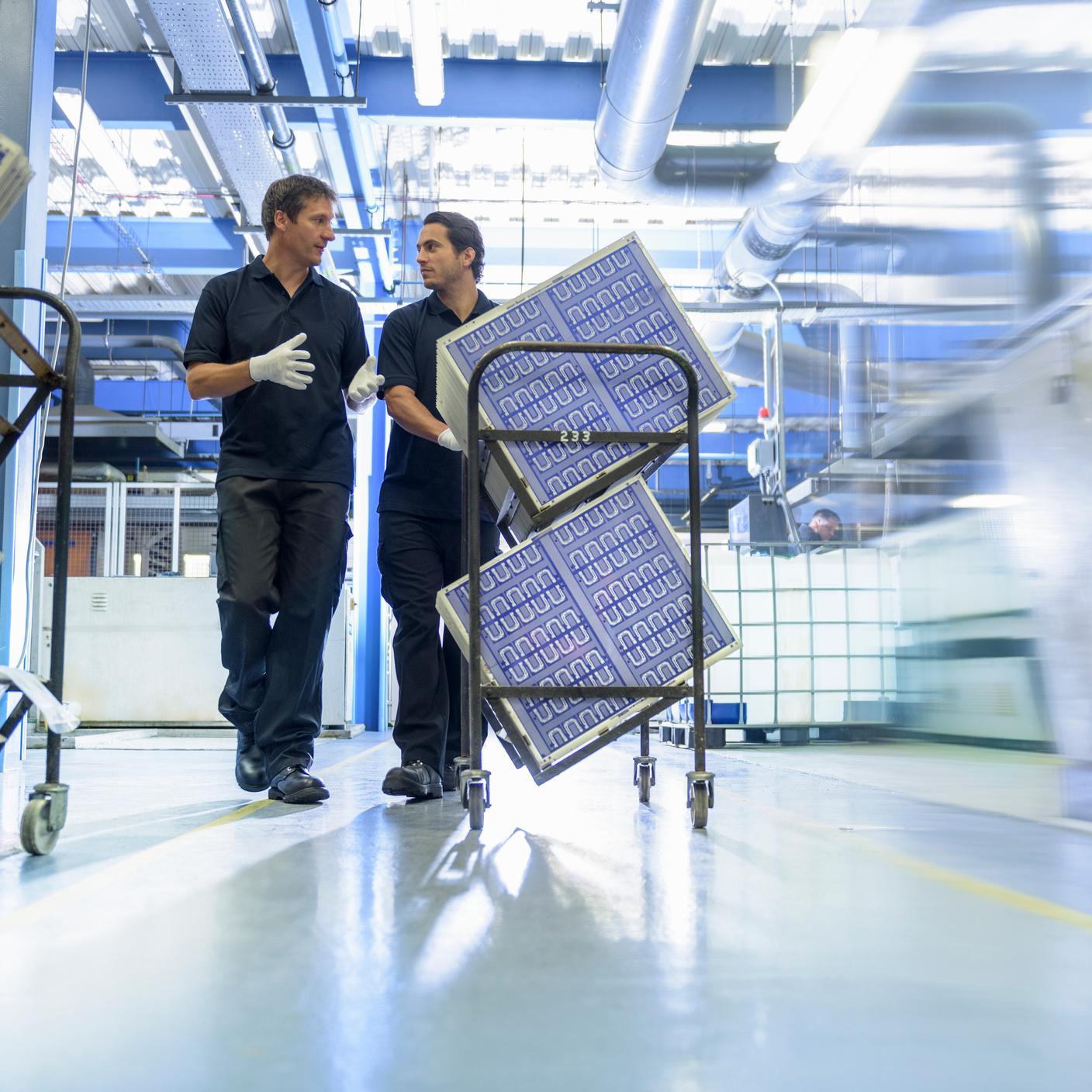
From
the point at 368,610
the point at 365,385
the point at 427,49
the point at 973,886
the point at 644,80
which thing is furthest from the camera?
the point at 368,610

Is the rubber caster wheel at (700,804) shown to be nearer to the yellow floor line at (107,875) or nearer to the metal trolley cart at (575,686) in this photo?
the metal trolley cart at (575,686)

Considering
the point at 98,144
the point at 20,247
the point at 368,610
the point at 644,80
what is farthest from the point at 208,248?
the point at 20,247

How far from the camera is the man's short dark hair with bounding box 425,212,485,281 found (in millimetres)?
3117

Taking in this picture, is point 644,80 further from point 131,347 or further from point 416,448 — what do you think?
point 131,347

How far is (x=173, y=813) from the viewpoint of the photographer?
2.51 m

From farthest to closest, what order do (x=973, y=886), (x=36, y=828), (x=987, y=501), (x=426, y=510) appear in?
(x=987, y=501), (x=426, y=510), (x=36, y=828), (x=973, y=886)

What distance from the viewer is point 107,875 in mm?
1641

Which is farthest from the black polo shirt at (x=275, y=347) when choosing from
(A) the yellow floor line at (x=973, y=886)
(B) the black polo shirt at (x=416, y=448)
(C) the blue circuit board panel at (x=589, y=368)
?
(A) the yellow floor line at (x=973, y=886)

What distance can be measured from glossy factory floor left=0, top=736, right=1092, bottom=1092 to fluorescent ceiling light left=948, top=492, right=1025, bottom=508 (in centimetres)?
93

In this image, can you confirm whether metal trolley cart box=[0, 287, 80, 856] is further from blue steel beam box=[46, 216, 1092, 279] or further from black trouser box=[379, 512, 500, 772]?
blue steel beam box=[46, 216, 1092, 279]

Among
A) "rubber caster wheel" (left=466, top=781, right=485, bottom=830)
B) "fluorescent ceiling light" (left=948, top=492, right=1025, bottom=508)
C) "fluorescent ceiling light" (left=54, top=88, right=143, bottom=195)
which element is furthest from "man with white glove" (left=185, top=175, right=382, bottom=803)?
"fluorescent ceiling light" (left=54, top=88, right=143, bottom=195)

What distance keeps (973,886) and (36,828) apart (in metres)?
1.56

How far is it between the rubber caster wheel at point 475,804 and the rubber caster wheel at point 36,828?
2.60 ft

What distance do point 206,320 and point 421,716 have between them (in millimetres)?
1235
